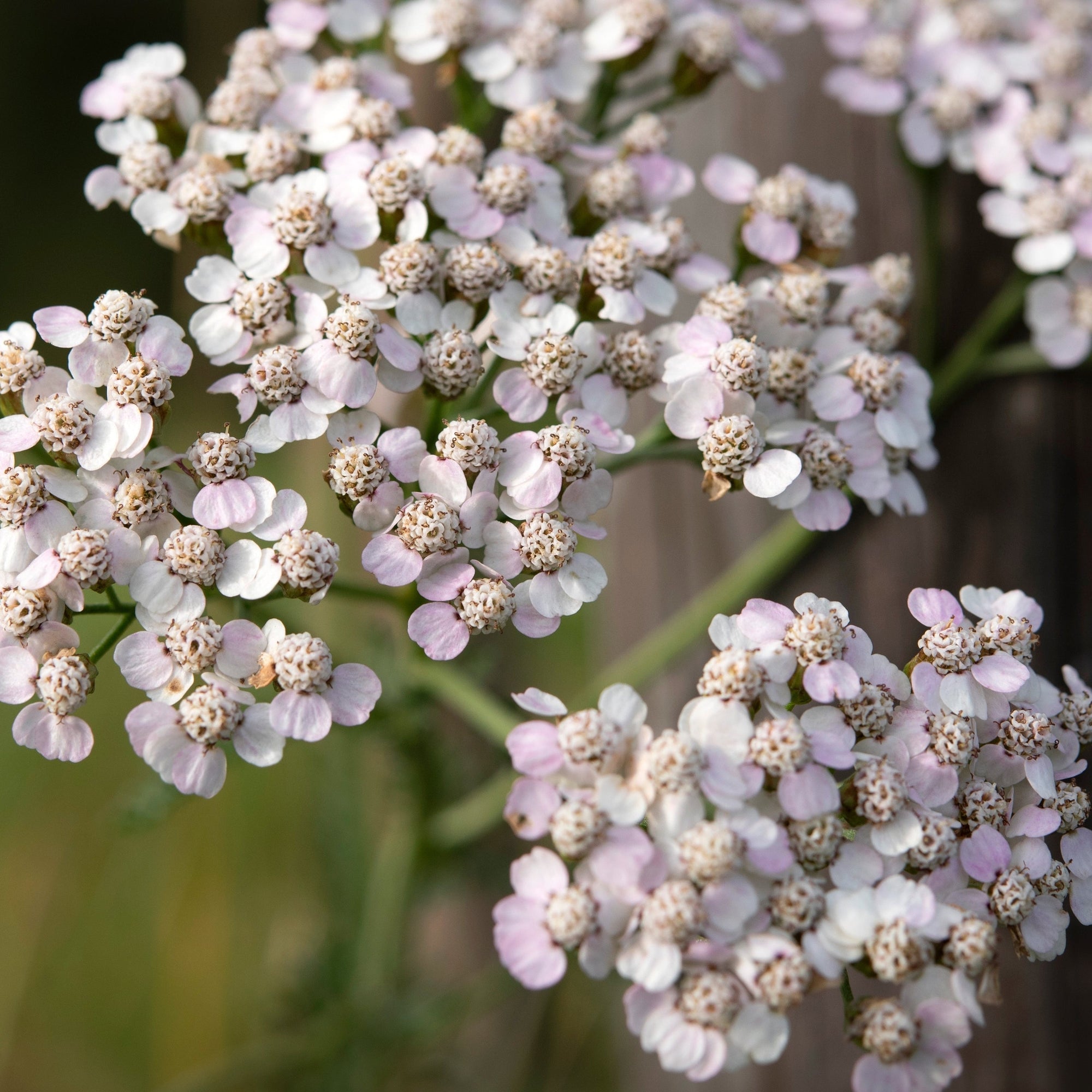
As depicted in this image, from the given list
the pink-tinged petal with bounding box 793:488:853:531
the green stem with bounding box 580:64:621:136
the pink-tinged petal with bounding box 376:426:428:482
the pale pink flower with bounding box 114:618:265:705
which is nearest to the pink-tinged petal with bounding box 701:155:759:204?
the green stem with bounding box 580:64:621:136

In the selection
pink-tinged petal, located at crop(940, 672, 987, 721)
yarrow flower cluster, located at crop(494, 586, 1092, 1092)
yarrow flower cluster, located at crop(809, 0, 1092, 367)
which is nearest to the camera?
yarrow flower cluster, located at crop(494, 586, 1092, 1092)

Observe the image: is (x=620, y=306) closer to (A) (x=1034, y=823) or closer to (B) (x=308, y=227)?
(B) (x=308, y=227)

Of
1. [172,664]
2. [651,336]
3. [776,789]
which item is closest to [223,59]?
[651,336]

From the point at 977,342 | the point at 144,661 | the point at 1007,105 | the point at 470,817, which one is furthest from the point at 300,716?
the point at 1007,105

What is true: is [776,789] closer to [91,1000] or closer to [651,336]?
[651,336]

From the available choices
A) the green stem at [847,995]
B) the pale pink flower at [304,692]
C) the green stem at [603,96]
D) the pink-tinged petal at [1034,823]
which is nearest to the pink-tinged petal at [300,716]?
the pale pink flower at [304,692]

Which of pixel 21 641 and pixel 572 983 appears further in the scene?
pixel 572 983

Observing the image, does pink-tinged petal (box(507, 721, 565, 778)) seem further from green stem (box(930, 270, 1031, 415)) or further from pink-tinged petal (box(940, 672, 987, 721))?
green stem (box(930, 270, 1031, 415))

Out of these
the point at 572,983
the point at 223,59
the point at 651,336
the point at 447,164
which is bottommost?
the point at 572,983
